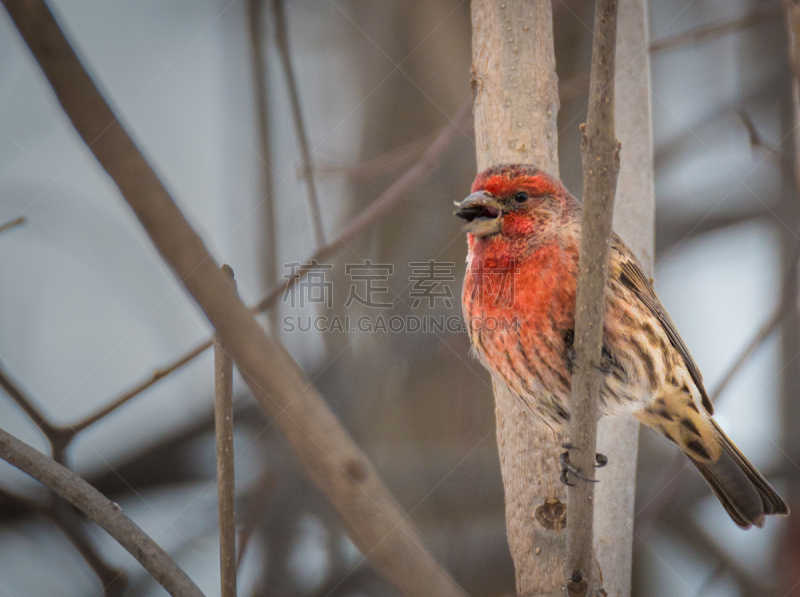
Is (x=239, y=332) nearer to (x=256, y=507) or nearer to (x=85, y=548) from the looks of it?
(x=256, y=507)

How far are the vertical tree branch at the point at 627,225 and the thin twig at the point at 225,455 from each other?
1611 mm

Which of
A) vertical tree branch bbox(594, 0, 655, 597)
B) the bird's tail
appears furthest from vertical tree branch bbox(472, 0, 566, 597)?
the bird's tail

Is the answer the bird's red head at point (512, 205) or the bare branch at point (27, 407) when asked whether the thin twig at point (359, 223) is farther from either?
the bare branch at point (27, 407)

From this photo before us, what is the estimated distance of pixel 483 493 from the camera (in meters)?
3.80

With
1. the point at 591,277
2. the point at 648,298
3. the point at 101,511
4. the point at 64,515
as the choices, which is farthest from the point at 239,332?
the point at 64,515

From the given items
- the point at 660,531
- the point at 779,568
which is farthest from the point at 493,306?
the point at 779,568

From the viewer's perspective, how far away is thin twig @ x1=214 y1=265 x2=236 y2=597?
1791 millimetres

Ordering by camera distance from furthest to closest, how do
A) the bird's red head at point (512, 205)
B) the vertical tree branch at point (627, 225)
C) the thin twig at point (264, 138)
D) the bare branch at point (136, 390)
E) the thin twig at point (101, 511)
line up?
the thin twig at point (264, 138) → the vertical tree branch at point (627, 225) → the bird's red head at point (512, 205) → the bare branch at point (136, 390) → the thin twig at point (101, 511)

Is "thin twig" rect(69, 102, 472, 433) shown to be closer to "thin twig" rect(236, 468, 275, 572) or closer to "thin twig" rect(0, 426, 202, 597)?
A: "thin twig" rect(0, 426, 202, 597)

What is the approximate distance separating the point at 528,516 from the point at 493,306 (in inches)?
32.7

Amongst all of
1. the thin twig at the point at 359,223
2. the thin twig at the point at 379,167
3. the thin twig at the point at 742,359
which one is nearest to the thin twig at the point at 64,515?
the thin twig at the point at 359,223

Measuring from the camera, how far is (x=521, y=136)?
2.65m

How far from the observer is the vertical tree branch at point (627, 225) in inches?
108

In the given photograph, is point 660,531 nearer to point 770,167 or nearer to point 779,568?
point 779,568
